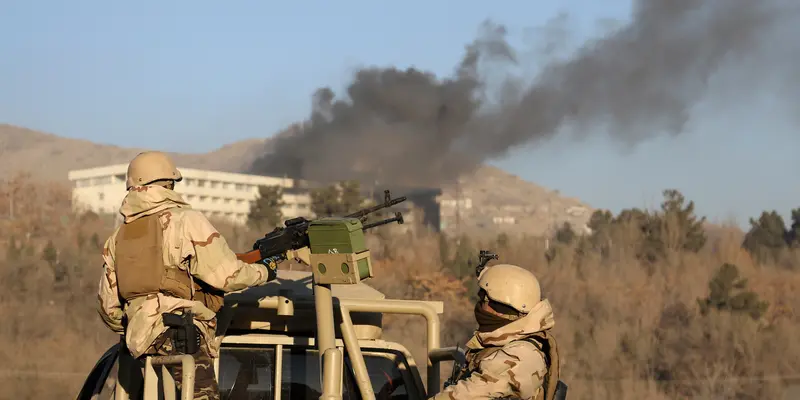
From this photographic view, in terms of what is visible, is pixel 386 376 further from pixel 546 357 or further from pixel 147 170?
pixel 147 170

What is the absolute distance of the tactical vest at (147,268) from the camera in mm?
4918

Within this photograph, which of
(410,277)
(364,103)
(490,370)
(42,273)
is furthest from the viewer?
(364,103)

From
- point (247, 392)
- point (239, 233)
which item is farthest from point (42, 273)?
point (247, 392)

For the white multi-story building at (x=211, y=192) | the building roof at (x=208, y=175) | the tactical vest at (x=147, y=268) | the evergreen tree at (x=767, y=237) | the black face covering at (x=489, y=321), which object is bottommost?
the black face covering at (x=489, y=321)

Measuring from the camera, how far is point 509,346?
4.66 meters

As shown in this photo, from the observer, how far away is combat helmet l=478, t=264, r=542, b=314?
468cm

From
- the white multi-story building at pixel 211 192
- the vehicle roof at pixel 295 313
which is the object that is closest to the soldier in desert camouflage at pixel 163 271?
the vehicle roof at pixel 295 313

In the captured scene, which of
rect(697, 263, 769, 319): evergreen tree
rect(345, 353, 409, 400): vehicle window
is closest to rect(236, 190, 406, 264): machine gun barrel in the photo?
rect(345, 353, 409, 400): vehicle window

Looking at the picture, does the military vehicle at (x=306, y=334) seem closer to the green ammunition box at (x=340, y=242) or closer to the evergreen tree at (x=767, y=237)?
the green ammunition box at (x=340, y=242)

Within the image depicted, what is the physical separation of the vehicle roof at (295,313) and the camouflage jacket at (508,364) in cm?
71

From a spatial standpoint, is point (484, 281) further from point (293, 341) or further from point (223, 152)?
point (223, 152)

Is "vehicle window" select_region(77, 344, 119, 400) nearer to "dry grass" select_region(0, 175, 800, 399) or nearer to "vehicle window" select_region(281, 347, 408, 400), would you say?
"vehicle window" select_region(281, 347, 408, 400)

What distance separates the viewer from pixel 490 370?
4.57 metres

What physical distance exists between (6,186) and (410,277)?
32528 millimetres
